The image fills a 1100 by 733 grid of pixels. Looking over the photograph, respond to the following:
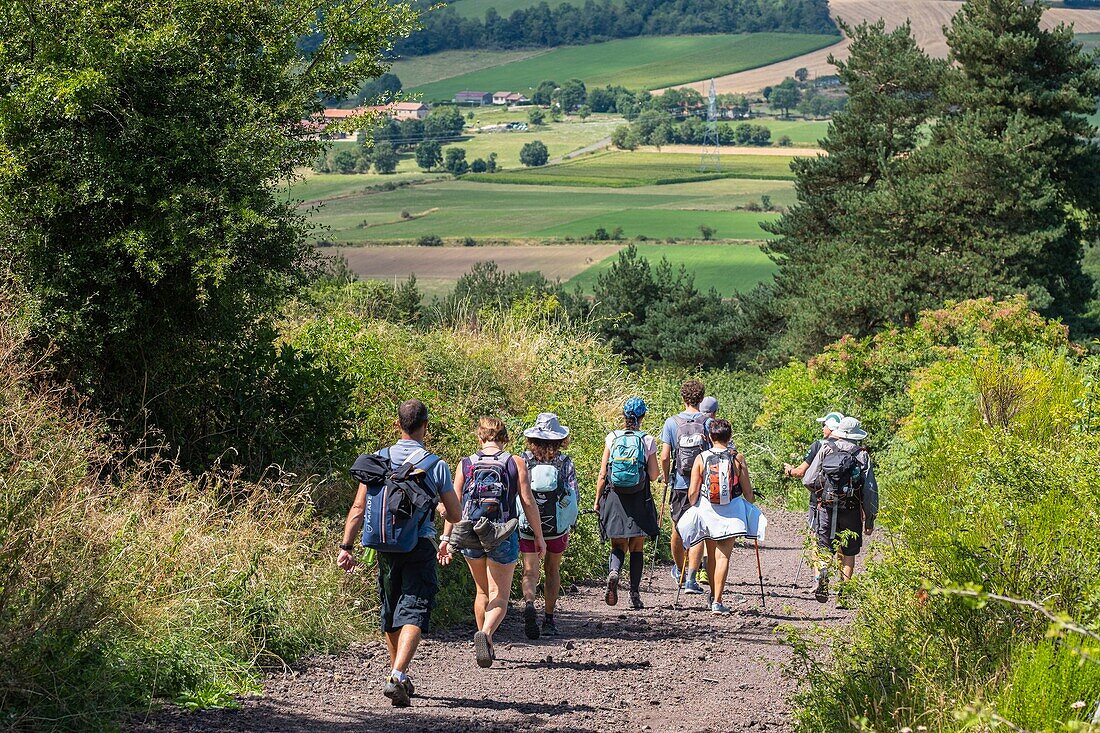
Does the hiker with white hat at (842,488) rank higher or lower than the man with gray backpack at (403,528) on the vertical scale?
lower

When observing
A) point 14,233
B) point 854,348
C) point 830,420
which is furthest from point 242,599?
point 854,348

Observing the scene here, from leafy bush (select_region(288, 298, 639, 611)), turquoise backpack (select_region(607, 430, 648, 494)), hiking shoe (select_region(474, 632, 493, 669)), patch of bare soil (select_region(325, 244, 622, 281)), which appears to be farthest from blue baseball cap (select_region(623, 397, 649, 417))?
patch of bare soil (select_region(325, 244, 622, 281))

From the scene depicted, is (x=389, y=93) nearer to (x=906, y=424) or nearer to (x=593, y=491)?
Result: (x=593, y=491)

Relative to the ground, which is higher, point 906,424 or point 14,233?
point 14,233

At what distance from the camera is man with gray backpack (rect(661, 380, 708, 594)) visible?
9562 millimetres

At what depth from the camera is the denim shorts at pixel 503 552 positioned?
24.5 ft

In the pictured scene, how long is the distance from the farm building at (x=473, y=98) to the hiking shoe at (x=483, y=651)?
438ft

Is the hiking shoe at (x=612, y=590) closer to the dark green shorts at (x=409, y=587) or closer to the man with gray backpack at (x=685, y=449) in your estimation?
the man with gray backpack at (x=685, y=449)

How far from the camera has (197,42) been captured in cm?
1021

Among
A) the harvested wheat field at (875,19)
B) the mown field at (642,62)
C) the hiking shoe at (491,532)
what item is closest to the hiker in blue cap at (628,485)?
the hiking shoe at (491,532)

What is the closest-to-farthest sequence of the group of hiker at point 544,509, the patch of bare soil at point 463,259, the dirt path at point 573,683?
the dirt path at point 573,683, the group of hiker at point 544,509, the patch of bare soil at point 463,259

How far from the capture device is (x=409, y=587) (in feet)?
22.1

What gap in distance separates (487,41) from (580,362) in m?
155

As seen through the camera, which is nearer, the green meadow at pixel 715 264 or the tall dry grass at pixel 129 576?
the tall dry grass at pixel 129 576
